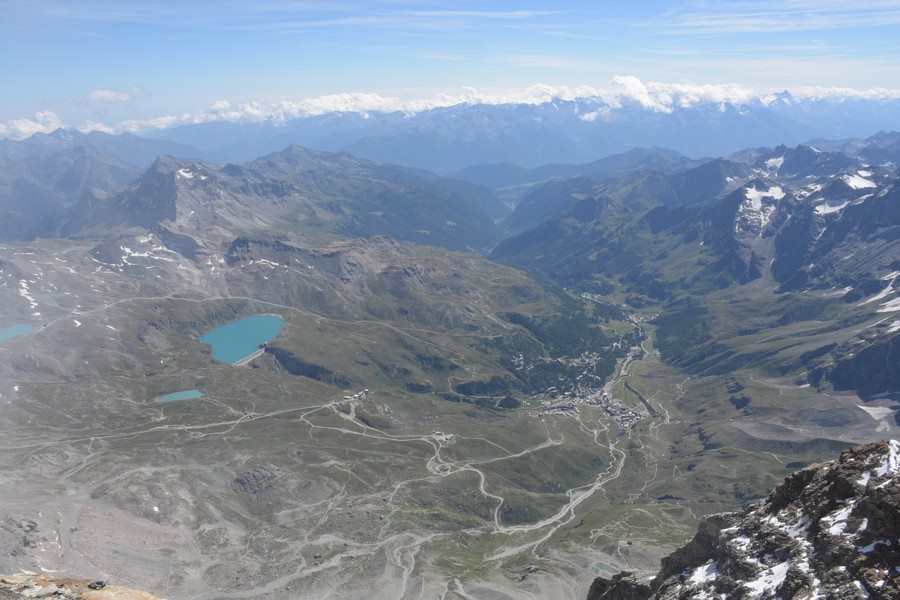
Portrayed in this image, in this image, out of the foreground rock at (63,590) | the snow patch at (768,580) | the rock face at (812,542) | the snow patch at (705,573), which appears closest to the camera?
the rock face at (812,542)

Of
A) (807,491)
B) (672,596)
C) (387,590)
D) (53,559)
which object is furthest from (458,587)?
(807,491)

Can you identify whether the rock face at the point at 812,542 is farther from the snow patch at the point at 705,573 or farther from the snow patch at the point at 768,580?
the snow patch at the point at 705,573

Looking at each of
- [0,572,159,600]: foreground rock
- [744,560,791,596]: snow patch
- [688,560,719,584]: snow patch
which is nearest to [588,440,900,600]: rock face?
[744,560,791,596]: snow patch

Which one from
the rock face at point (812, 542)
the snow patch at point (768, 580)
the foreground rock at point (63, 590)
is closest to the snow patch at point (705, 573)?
the rock face at point (812, 542)

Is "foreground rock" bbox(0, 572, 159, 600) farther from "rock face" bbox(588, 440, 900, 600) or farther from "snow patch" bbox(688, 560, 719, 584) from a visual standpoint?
"rock face" bbox(588, 440, 900, 600)

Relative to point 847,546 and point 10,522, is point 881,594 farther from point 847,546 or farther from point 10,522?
point 10,522

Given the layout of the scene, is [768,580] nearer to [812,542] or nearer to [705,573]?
[812,542]

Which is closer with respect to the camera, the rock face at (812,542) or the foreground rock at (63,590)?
the rock face at (812,542)

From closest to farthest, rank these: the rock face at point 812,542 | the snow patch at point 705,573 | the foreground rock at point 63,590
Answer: the rock face at point 812,542 < the foreground rock at point 63,590 < the snow patch at point 705,573
